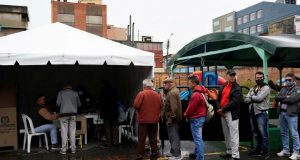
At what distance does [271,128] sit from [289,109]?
4.09ft

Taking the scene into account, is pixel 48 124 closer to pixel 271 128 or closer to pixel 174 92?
pixel 174 92

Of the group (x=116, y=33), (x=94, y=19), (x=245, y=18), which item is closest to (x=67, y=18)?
(x=94, y=19)

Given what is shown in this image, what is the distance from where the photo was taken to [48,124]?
9.08 meters

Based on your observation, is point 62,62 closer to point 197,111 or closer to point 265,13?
point 197,111

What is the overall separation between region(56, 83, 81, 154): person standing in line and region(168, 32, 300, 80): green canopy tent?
400 centimetres

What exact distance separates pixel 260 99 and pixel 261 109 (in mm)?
244

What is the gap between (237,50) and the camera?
394 inches

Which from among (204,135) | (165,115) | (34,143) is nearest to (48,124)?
(34,143)

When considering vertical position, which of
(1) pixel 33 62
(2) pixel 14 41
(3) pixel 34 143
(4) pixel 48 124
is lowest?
(3) pixel 34 143

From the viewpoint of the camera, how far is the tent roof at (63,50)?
26.4 ft

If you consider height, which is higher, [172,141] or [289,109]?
[289,109]

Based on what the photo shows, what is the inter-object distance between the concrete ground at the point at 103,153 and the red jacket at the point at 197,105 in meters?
1.44

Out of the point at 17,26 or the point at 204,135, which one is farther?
the point at 17,26

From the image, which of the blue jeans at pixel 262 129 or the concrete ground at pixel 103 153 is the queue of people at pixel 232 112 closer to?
the blue jeans at pixel 262 129
